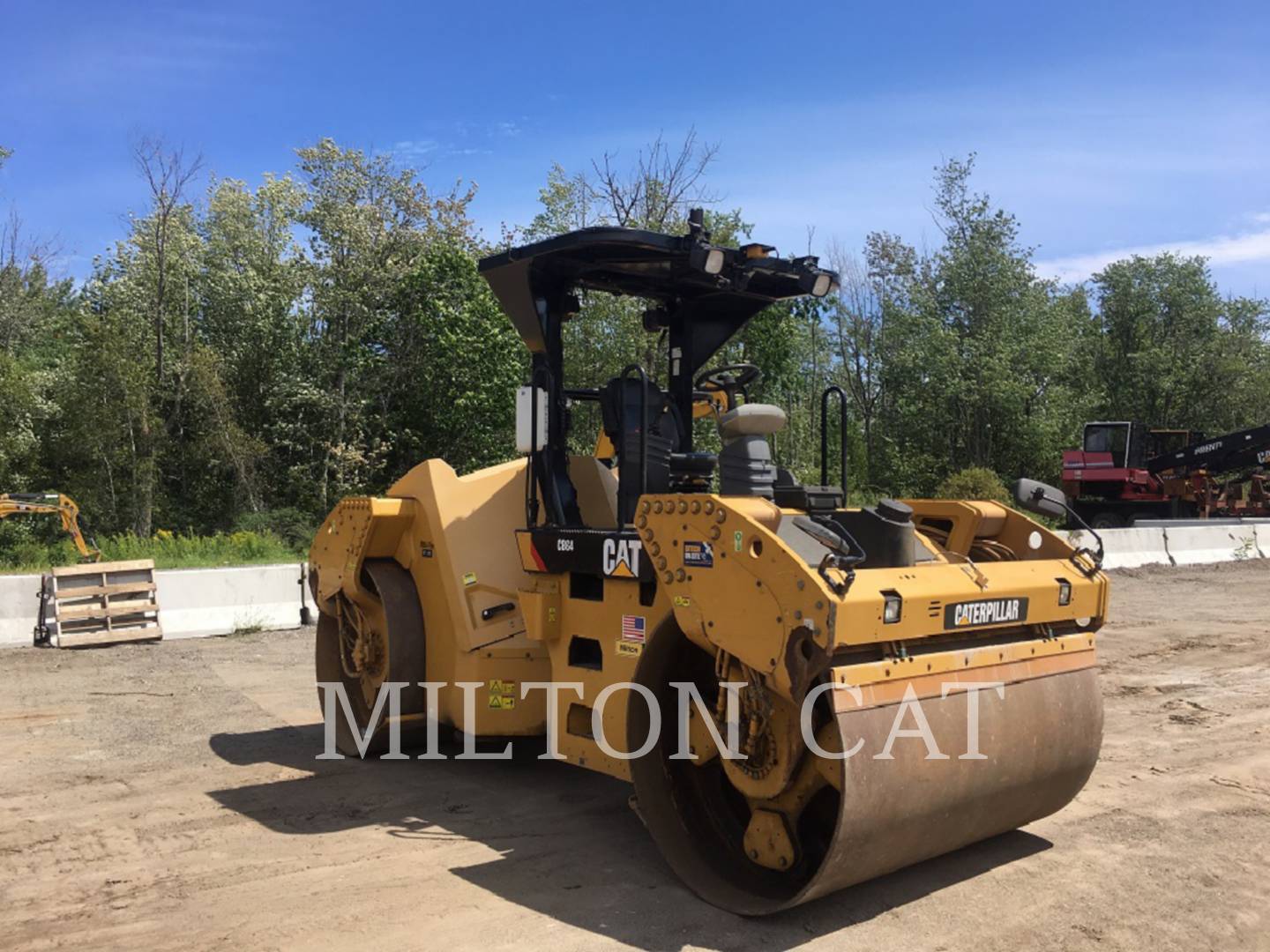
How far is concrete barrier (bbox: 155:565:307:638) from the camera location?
11.0 m

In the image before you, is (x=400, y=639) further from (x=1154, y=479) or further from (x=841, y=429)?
(x=1154, y=479)

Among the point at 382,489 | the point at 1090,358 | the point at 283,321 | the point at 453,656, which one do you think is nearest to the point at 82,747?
the point at 453,656

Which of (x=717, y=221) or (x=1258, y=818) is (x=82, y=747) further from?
(x=717, y=221)

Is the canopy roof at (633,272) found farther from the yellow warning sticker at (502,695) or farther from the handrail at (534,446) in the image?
the yellow warning sticker at (502,695)

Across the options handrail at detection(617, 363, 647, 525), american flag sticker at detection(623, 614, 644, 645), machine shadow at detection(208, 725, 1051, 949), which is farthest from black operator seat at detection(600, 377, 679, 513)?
machine shadow at detection(208, 725, 1051, 949)

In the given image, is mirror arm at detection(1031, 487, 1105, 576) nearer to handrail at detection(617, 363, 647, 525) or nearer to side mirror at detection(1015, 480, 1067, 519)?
side mirror at detection(1015, 480, 1067, 519)

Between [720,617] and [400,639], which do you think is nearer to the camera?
[720,617]

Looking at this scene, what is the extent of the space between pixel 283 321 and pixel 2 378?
7.57 m

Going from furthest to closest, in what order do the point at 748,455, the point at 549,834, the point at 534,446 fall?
1. the point at 534,446
2. the point at 549,834
3. the point at 748,455

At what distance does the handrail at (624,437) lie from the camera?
16.0 ft

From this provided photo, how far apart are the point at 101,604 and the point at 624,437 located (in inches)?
285

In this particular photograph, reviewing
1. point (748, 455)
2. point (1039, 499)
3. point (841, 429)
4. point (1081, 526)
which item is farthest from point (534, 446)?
point (1081, 526)

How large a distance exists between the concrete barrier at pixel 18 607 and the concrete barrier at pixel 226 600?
1065 millimetres

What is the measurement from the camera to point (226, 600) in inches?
444
